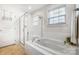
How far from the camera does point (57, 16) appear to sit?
171cm

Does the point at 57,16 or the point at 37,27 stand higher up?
the point at 57,16

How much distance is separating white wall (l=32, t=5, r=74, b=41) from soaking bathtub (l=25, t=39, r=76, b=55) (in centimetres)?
8

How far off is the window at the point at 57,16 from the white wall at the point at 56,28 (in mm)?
57

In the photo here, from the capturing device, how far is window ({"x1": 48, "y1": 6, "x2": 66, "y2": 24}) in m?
1.67

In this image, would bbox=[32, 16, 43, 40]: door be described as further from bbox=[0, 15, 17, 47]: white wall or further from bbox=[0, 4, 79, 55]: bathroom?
bbox=[0, 15, 17, 47]: white wall

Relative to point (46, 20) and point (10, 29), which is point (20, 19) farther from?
point (46, 20)

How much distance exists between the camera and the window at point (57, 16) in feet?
5.48

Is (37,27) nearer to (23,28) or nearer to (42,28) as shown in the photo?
(42,28)

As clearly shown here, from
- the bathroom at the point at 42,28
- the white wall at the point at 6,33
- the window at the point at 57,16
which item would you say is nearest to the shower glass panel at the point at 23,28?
the bathroom at the point at 42,28

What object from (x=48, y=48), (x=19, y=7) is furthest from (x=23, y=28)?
(x=48, y=48)

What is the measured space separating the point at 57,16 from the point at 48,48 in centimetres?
49

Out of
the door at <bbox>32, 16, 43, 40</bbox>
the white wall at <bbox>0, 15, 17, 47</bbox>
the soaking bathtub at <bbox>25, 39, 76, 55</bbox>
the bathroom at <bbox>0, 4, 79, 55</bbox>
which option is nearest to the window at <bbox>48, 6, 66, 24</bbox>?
the bathroom at <bbox>0, 4, 79, 55</bbox>

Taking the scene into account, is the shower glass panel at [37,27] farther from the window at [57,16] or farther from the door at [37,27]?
the window at [57,16]
